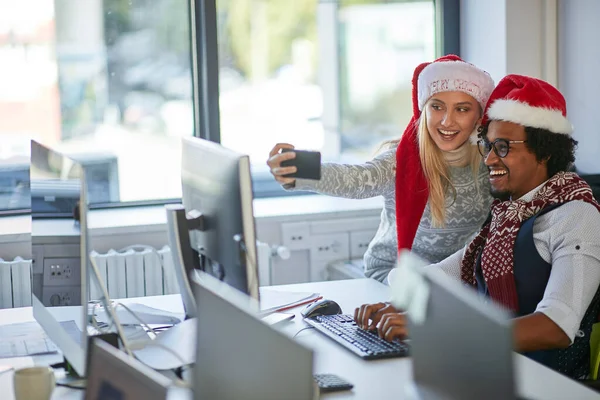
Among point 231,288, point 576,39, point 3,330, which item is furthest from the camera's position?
point 576,39

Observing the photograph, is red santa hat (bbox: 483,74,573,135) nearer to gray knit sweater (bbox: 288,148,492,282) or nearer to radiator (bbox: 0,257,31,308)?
gray knit sweater (bbox: 288,148,492,282)

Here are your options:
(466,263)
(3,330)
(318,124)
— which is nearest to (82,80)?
(318,124)

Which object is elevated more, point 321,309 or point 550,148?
point 550,148

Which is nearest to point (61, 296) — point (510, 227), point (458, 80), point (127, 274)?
point (510, 227)

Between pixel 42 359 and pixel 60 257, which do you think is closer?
pixel 60 257

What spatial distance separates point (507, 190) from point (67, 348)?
122 cm

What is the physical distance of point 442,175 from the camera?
2834mm

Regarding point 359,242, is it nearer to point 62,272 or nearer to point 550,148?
point 550,148

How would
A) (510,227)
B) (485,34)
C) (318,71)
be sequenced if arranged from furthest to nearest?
(318,71)
(485,34)
(510,227)

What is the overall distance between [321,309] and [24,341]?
75cm

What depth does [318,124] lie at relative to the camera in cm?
403

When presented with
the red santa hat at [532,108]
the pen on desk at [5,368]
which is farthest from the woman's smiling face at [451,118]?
the pen on desk at [5,368]

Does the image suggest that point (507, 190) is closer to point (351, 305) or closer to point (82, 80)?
point (351, 305)

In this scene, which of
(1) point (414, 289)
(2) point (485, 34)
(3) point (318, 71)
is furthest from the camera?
(3) point (318, 71)
